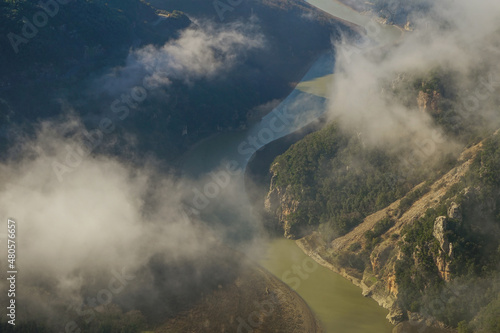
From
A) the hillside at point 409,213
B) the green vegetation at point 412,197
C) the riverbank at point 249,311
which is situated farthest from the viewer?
the green vegetation at point 412,197

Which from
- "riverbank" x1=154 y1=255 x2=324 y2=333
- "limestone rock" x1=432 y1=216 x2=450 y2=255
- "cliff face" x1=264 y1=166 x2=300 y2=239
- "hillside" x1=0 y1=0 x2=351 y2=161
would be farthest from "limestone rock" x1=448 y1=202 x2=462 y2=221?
"hillside" x1=0 y1=0 x2=351 y2=161

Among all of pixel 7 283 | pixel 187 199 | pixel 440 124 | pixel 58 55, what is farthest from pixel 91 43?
pixel 440 124

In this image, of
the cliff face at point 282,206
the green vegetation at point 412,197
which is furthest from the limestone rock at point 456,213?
the cliff face at point 282,206

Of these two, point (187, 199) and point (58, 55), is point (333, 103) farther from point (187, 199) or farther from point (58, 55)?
point (58, 55)

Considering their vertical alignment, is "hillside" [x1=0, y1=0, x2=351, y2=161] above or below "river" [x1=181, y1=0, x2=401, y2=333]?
above

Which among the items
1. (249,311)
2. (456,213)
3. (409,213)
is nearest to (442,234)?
(456,213)

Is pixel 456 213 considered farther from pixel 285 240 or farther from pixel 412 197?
pixel 285 240

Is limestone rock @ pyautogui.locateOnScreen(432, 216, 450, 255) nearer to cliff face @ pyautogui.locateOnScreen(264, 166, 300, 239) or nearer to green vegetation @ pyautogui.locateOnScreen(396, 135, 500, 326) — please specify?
green vegetation @ pyautogui.locateOnScreen(396, 135, 500, 326)

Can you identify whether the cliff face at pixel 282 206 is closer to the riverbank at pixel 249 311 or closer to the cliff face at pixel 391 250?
the cliff face at pixel 391 250
